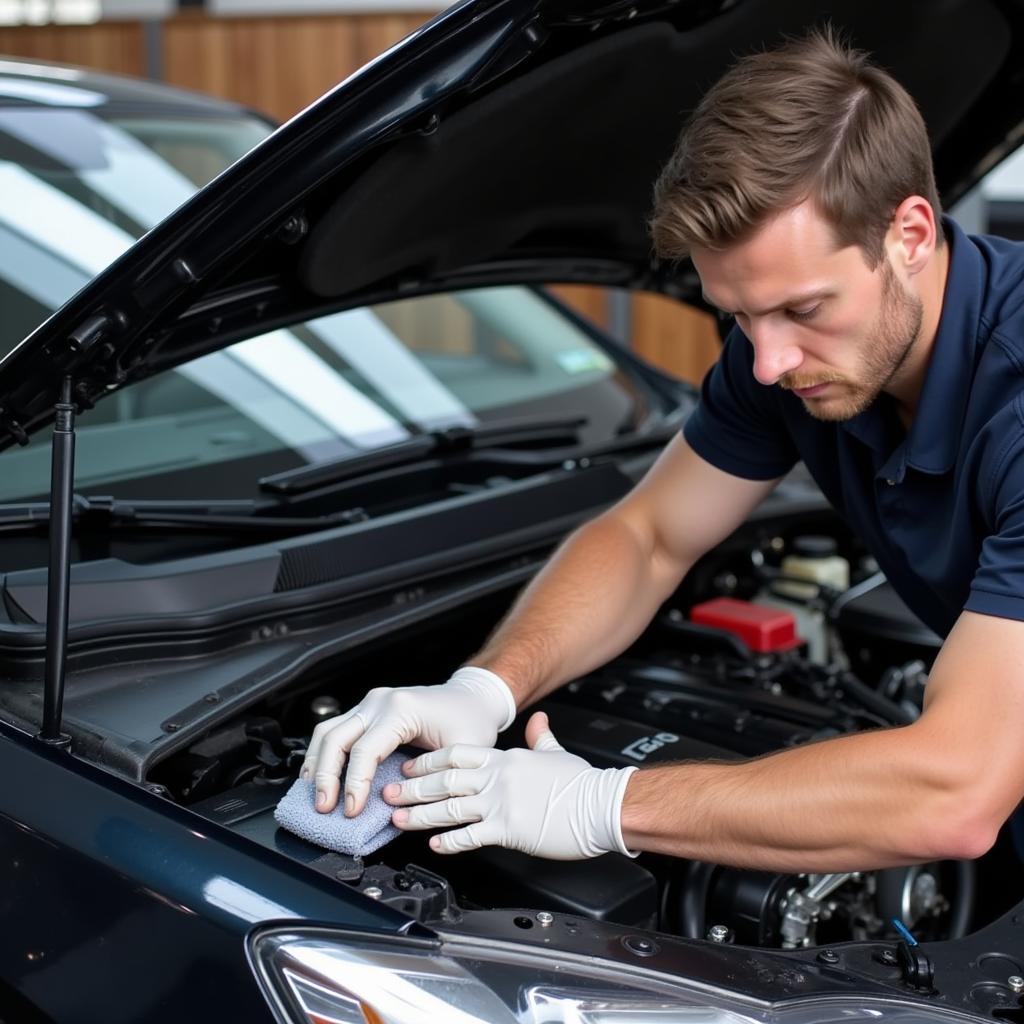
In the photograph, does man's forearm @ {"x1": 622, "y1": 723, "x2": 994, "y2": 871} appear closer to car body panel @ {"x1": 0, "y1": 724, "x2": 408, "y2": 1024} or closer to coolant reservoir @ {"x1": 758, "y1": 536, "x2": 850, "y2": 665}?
car body panel @ {"x1": 0, "y1": 724, "x2": 408, "y2": 1024}

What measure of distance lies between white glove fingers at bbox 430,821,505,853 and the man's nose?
0.52m

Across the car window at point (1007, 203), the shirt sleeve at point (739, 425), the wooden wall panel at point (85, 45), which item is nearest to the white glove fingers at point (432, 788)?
the shirt sleeve at point (739, 425)

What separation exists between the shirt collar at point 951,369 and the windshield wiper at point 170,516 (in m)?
0.72

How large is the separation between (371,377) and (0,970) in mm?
1092

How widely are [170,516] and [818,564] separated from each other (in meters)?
1.01

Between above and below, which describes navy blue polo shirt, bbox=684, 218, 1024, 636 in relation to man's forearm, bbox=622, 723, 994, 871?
above

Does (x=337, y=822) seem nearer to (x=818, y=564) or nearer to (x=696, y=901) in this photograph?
(x=696, y=901)

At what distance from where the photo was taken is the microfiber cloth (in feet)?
3.63

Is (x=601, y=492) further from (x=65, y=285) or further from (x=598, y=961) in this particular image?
(x=598, y=961)

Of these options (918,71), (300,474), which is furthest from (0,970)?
(918,71)

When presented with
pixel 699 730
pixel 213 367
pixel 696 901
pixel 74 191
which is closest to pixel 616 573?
pixel 699 730

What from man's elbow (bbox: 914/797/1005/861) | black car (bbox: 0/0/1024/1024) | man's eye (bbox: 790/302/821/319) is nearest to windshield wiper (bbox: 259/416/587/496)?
black car (bbox: 0/0/1024/1024)

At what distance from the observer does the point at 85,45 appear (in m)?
7.00

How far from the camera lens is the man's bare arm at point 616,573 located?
1.49 meters
